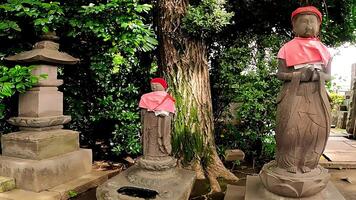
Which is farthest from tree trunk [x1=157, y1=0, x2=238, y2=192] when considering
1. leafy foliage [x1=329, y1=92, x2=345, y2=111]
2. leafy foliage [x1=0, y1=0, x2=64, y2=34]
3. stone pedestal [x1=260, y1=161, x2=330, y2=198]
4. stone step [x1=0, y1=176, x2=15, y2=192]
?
leafy foliage [x1=329, y1=92, x2=345, y2=111]

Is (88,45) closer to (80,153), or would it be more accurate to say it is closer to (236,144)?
(80,153)

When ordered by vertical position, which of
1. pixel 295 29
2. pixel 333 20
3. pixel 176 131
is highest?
pixel 333 20

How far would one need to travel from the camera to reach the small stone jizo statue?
14.7 ft

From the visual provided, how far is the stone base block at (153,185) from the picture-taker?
13.1 ft

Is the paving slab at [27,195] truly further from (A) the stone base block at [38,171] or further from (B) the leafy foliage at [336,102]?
(B) the leafy foliage at [336,102]

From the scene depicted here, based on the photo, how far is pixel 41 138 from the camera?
502 centimetres

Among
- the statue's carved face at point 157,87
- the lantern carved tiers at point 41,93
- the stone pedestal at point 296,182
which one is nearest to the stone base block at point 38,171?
the lantern carved tiers at point 41,93

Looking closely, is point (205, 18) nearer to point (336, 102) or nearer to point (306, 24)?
point (306, 24)

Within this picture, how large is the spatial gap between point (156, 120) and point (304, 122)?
2.11 meters

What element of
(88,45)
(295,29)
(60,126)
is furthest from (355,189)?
(88,45)

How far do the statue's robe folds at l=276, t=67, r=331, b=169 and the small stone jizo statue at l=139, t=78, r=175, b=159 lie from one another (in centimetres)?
172

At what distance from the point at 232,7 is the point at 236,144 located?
3.39 m

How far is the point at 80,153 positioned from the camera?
574cm

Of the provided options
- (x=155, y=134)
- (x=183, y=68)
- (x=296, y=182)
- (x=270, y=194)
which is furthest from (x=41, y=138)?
(x=296, y=182)
